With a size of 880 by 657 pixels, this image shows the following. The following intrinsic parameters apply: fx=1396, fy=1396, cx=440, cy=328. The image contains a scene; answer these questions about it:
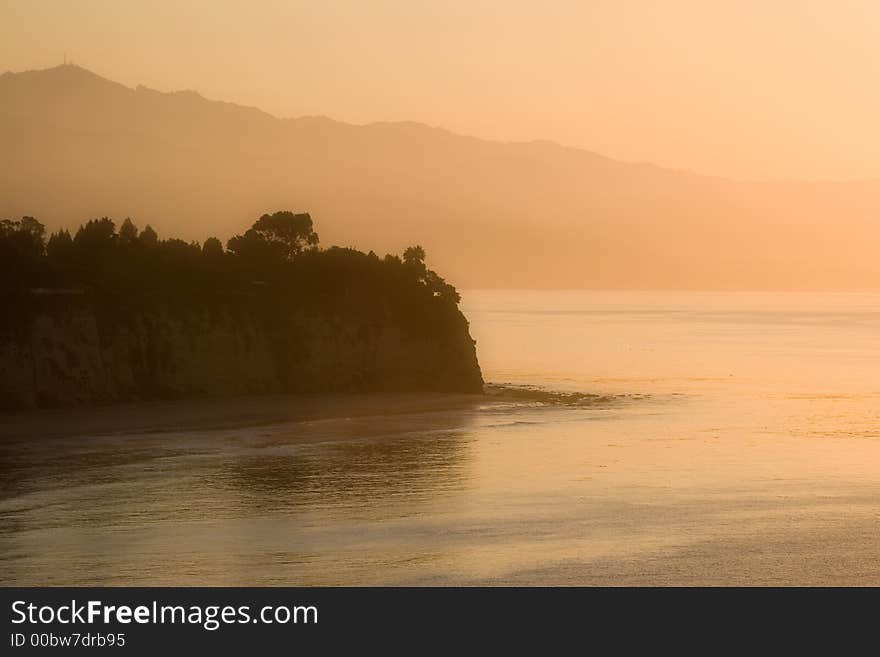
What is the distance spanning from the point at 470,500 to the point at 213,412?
1453 inches

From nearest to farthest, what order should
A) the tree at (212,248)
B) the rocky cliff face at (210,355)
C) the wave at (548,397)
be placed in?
the rocky cliff face at (210,355) → the wave at (548,397) → the tree at (212,248)

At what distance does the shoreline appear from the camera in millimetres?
78812

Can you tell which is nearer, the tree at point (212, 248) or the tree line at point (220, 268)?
the tree line at point (220, 268)

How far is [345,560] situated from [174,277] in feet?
218

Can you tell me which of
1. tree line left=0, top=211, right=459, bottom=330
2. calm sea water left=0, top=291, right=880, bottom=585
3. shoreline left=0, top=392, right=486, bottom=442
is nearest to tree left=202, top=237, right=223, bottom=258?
tree line left=0, top=211, right=459, bottom=330

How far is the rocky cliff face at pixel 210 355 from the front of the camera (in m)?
89.4

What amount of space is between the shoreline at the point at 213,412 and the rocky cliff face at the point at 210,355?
161 centimetres

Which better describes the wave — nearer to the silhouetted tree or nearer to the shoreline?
the shoreline

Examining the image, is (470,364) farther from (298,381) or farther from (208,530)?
(208,530)

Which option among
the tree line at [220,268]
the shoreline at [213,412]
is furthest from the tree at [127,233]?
the shoreline at [213,412]

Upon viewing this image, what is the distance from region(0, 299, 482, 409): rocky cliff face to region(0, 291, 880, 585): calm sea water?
11.3 meters

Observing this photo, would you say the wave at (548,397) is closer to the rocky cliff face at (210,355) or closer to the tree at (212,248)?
the rocky cliff face at (210,355)
